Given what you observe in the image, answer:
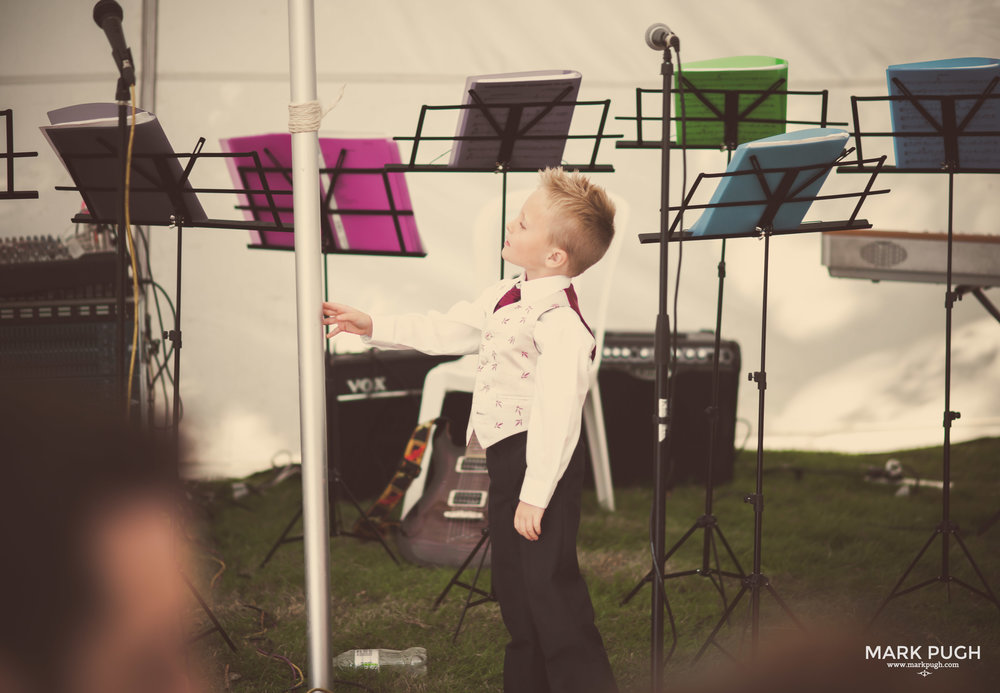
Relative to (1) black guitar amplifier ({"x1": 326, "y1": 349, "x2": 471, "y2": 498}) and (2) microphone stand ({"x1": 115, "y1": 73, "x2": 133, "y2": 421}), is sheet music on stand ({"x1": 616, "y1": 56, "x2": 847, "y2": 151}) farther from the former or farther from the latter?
(1) black guitar amplifier ({"x1": 326, "y1": 349, "x2": 471, "y2": 498})

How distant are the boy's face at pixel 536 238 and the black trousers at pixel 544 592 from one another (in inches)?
15.9

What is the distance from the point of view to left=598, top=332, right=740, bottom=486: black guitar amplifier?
4184 mm

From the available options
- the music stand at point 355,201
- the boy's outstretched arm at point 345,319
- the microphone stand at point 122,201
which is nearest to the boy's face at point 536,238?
the boy's outstretched arm at point 345,319

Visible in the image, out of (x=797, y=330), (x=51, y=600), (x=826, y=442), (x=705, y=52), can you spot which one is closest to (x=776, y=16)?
(x=705, y=52)

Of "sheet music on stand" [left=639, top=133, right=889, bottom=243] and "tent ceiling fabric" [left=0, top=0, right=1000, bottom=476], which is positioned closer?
"sheet music on stand" [left=639, top=133, right=889, bottom=243]

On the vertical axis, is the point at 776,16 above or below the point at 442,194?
above

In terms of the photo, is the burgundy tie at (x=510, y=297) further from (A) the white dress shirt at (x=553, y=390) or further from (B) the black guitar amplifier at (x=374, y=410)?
(B) the black guitar amplifier at (x=374, y=410)

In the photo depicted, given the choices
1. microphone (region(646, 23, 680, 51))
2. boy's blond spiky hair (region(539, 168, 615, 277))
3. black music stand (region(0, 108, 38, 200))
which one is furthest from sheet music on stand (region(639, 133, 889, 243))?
black music stand (region(0, 108, 38, 200))

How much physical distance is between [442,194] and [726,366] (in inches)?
64.8

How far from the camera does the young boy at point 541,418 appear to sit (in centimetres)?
190

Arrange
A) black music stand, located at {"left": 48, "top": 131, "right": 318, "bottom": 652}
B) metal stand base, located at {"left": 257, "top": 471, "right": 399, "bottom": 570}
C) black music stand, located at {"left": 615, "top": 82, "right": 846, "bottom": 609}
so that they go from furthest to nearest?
metal stand base, located at {"left": 257, "top": 471, "right": 399, "bottom": 570}, black music stand, located at {"left": 615, "top": 82, "right": 846, "bottom": 609}, black music stand, located at {"left": 48, "top": 131, "right": 318, "bottom": 652}

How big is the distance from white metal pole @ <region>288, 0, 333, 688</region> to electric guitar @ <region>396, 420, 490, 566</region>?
4.46ft

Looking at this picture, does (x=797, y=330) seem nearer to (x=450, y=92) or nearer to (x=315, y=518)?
(x=450, y=92)

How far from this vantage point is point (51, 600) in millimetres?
494
